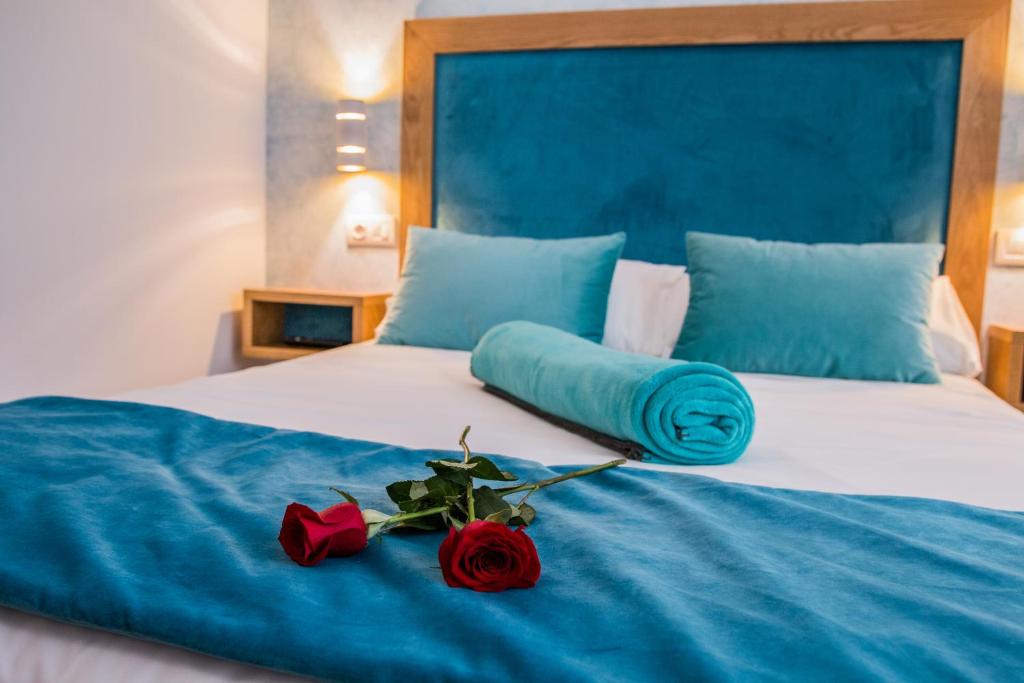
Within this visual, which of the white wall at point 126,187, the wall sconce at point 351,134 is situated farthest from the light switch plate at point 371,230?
the white wall at point 126,187

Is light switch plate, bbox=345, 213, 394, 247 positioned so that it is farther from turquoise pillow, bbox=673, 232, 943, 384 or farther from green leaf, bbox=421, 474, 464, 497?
green leaf, bbox=421, 474, 464, 497

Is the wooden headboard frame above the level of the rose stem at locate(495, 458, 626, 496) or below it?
above

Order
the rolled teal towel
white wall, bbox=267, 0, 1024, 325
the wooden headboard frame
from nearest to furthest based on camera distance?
the rolled teal towel
the wooden headboard frame
white wall, bbox=267, 0, 1024, 325

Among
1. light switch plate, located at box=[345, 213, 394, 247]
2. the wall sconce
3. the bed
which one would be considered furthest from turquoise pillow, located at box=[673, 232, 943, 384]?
the wall sconce

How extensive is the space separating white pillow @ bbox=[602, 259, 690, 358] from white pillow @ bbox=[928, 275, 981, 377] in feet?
2.25

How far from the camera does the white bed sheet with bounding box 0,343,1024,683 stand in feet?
2.69

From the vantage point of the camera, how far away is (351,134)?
3.25 metres

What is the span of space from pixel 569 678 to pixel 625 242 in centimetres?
240

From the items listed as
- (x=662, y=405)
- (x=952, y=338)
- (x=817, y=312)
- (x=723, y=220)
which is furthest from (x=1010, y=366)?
(x=662, y=405)

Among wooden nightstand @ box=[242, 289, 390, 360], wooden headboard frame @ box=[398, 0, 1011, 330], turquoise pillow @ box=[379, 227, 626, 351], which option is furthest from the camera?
wooden nightstand @ box=[242, 289, 390, 360]

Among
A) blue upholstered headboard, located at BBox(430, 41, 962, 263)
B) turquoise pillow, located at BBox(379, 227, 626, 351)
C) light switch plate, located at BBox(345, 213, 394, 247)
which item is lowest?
turquoise pillow, located at BBox(379, 227, 626, 351)

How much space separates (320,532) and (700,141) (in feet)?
7.74

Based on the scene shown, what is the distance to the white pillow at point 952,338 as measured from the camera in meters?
2.51

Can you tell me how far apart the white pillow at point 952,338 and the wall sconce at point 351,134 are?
196 centimetres
